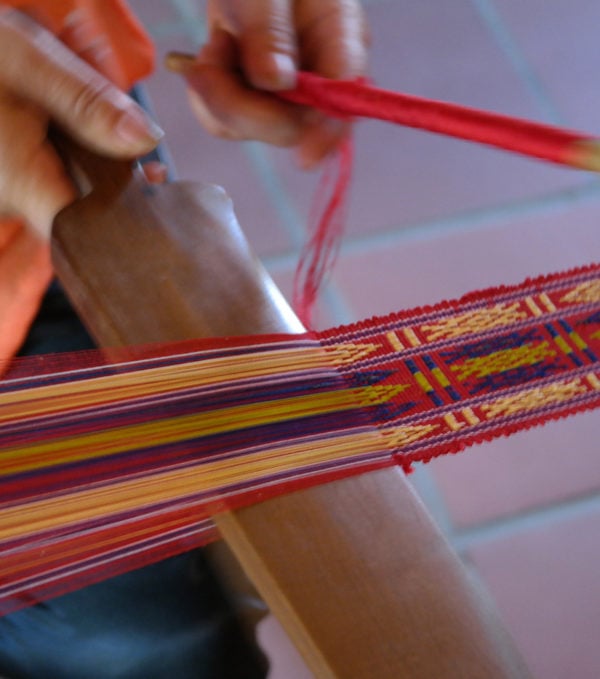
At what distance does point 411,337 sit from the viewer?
69 centimetres

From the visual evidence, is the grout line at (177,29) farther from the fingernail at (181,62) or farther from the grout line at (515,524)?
the grout line at (515,524)

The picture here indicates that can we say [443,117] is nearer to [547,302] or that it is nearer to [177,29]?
[547,302]

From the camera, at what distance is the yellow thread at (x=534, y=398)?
2.17ft

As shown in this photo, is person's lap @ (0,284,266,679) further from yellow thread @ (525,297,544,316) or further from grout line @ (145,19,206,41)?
grout line @ (145,19,206,41)

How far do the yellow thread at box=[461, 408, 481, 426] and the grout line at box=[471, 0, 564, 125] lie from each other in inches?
48.7

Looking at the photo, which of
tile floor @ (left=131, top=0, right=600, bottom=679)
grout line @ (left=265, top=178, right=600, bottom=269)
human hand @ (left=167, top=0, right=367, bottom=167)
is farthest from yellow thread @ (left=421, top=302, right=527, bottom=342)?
grout line @ (left=265, top=178, right=600, bottom=269)

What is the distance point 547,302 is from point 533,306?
1cm

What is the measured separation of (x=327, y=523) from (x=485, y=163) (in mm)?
1258

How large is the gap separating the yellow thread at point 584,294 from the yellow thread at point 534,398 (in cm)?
8

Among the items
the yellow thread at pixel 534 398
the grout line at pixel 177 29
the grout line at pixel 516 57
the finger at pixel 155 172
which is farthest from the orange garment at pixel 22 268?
the grout line at pixel 516 57

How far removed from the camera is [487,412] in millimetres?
660

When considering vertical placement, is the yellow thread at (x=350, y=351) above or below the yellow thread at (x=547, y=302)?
above

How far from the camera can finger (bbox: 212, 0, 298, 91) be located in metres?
0.75

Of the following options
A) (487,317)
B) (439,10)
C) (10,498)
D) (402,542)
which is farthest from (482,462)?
(439,10)
